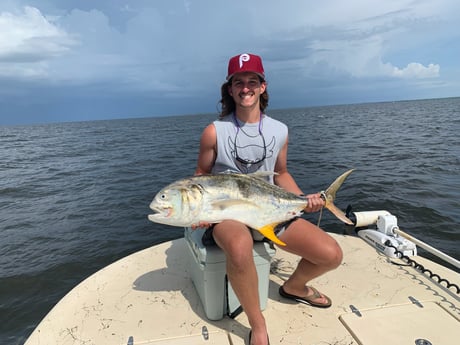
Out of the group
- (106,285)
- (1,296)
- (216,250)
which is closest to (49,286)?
(1,296)

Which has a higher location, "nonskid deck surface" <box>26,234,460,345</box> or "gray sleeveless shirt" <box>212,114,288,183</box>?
"gray sleeveless shirt" <box>212,114,288,183</box>

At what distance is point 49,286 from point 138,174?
835cm

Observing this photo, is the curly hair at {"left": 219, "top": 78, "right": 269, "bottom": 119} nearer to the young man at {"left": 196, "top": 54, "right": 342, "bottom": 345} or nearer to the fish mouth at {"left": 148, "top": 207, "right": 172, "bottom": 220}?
the young man at {"left": 196, "top": 54, "right": 342, "bottom": 345}

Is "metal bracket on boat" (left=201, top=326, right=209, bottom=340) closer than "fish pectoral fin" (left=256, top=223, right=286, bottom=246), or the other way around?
"fish pectoral fin" (left=256, top=223, right=286, bottom=246)

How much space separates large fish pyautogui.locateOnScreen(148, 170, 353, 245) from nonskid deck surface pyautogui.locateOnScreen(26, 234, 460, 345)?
2.93ft

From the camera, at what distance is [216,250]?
273 centimetres

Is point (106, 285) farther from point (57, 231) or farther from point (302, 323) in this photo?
point (57, 231)

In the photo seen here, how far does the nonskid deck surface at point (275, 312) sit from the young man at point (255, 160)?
261 millimetres

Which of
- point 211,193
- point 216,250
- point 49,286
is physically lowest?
point 49,286

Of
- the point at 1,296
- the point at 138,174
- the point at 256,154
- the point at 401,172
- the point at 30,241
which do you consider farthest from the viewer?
the point at 138,174

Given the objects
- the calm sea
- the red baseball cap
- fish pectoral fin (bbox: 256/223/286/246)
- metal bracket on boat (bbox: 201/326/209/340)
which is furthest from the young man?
the calm sea

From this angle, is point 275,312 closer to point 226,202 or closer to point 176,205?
point 226,202

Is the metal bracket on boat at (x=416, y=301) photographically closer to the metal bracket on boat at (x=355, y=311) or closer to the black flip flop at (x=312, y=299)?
the metal bracket on boat at (x=355, y=311)

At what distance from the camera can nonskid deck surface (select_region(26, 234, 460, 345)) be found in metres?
2.64
